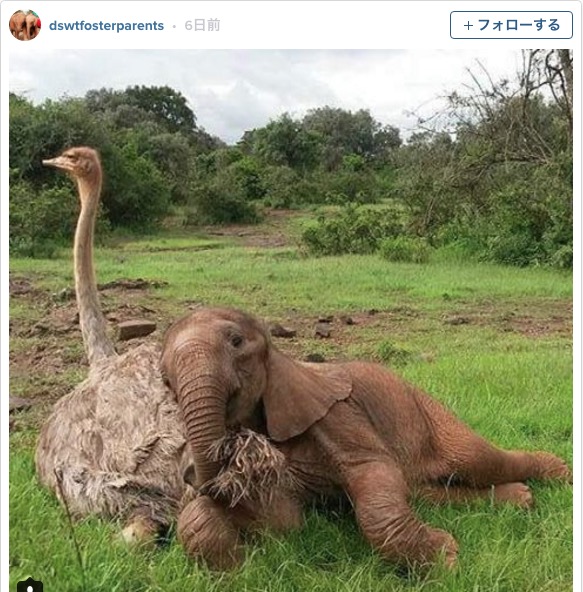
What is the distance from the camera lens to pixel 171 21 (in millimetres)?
1645

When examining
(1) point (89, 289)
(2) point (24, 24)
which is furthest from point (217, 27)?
(1) point (89, 289)

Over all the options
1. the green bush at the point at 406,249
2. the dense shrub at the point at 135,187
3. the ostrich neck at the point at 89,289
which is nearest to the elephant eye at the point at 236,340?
the dense shrub at the point at 135,187

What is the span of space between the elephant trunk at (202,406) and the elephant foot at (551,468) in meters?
1.01

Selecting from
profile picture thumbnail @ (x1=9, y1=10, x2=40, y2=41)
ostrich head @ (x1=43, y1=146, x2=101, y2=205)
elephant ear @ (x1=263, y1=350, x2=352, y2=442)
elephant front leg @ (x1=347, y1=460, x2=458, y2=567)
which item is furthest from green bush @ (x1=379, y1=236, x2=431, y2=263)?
profile picture thumbnail @ (x1=9, y1=10, x2=40, y2=41)

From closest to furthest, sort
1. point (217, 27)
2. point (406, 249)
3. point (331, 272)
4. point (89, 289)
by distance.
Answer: point (217, 27), point (89, 289), point (331, 272), point (406, 249)

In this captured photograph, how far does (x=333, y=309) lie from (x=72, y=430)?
1.47 meters

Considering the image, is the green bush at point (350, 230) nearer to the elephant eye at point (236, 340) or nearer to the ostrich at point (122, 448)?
the ostrich at point (122, 448)

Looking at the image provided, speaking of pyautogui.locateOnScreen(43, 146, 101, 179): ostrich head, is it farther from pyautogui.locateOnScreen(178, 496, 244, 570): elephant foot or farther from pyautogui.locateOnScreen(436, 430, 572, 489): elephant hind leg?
pyautogui.locateOnScreen(436, 430, 572, 489): elephant hind leg

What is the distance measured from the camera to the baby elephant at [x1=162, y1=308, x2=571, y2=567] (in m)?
1.72

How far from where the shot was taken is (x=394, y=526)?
183cm

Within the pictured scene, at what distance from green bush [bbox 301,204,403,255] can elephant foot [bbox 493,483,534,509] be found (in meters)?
0.99

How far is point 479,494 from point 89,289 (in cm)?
132

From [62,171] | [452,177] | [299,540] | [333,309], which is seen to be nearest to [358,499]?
[299,540]

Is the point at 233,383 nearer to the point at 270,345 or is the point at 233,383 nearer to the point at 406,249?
the point at 270,345
